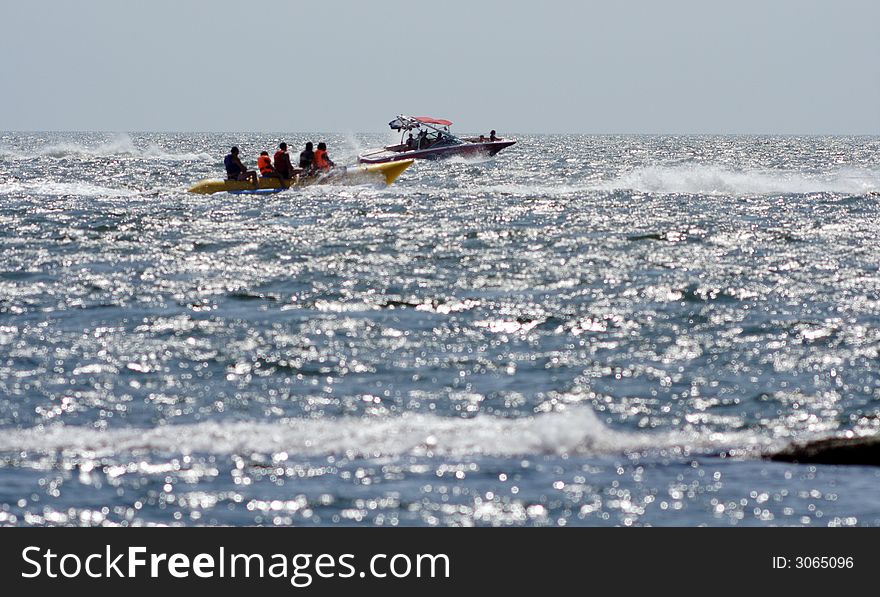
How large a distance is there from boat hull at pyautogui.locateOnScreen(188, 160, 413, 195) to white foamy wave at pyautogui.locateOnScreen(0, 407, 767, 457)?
94.5ft

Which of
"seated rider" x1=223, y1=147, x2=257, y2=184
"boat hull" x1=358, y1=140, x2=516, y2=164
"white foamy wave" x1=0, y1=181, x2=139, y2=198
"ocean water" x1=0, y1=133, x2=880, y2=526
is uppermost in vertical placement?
"seated rider" x1=223, y1=147, x2=257, y2=184

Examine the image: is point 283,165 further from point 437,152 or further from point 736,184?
point 437,152

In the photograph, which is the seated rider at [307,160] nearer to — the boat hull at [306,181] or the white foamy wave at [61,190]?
the boat hull at [306,181]

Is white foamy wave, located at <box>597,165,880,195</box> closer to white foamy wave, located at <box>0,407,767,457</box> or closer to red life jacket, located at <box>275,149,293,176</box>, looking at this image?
red life jacket, located at <box>275,149,293,176</box>

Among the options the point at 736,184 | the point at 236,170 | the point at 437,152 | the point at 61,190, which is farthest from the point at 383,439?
the point at 437,152

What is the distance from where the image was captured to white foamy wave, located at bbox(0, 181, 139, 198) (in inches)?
1810

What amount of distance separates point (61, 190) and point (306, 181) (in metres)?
12.6

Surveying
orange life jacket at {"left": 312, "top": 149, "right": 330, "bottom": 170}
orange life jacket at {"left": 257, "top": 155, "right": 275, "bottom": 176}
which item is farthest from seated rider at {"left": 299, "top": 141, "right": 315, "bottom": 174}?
orange life jacket at {"left": 257, "top": 155, "right": 275, "bottom": 176}

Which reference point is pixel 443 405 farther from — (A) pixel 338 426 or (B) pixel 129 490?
(B) pixel 129 490

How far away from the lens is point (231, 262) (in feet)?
78.8

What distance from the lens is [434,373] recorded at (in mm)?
14156

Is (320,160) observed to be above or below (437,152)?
above
